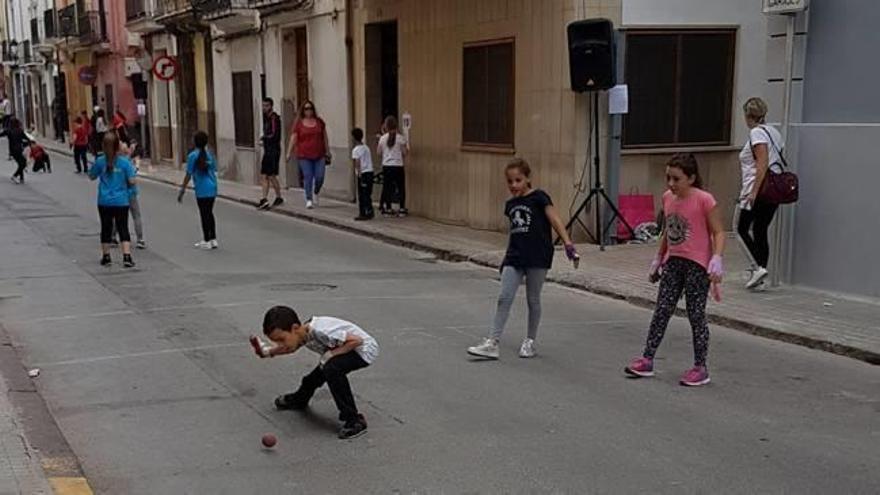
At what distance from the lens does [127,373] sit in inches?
280

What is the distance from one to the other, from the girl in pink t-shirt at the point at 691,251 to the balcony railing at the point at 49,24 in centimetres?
4558

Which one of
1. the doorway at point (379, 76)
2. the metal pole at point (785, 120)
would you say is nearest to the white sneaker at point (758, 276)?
the metal pole at point (785, 120)

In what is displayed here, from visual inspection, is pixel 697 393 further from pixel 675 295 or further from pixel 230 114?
pixel 230 114

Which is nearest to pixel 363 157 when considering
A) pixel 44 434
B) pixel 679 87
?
pixel 679 87

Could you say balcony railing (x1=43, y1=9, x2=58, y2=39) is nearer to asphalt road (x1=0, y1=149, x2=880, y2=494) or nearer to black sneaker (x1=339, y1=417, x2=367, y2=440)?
asphalt road (x1=0, y1=149, x2=880, y2=494)

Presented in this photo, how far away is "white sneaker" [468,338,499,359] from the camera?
7.50 meters

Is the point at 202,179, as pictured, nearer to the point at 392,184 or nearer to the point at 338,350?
the point at 392,184

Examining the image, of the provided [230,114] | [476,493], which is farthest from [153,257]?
[230,114]

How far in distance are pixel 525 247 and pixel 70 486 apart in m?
3.80

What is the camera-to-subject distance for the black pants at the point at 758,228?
975 cm

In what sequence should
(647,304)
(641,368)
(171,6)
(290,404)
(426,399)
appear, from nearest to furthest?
(290,404), (426,399), (641,368), (647,304), (171,6)

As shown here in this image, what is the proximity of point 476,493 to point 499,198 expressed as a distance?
33.7 feet

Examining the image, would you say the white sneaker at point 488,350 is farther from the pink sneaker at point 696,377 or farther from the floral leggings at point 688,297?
the pink sneaker at point 696,377

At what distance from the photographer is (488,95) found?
15047mm
